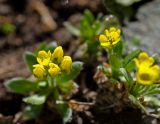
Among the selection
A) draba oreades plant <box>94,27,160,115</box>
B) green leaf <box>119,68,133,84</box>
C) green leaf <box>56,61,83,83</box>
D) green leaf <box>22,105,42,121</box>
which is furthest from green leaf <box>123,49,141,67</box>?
green leaf <box>22,105,42,121</box>

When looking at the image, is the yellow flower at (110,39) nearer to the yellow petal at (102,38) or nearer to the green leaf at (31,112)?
the yellow petal at (102,38)

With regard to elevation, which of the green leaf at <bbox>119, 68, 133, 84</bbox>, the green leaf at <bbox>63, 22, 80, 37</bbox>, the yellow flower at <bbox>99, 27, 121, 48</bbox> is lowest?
the green leaf at <bbox>119, 68, 133, 84</bbox>

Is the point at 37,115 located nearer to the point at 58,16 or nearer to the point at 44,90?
the point at 44,90

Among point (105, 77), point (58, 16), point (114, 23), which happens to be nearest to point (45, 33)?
point (58, 16)

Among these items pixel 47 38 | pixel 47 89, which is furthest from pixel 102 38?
pixel 47 38

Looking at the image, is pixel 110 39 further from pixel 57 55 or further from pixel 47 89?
pixel 47 89

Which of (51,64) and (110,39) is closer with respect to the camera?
(51,64)

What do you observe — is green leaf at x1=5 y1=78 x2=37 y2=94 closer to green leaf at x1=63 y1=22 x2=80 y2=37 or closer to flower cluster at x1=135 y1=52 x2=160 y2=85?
green leaf at x1=63 y1=22 x2=80 y2=37
